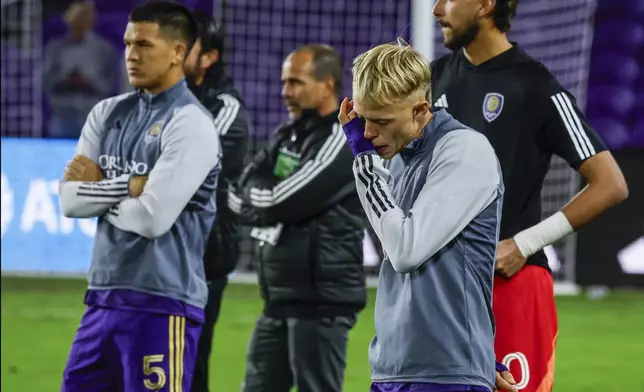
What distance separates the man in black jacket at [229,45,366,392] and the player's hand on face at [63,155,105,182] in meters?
1.12

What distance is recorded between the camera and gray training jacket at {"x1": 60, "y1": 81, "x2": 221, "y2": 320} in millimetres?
4246

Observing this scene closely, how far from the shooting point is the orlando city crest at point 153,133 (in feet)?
→ 14.3

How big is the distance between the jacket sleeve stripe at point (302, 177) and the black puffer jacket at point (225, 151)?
271mm

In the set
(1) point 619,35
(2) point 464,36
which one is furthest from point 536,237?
(1) point 619,35

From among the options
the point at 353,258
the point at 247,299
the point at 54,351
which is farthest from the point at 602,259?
the point at 353,258

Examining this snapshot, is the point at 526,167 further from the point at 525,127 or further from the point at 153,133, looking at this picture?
the point at 153,133

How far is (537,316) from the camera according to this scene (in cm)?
426

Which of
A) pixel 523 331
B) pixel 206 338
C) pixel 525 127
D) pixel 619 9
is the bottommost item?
pixel 206 338

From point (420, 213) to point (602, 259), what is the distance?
9.05 metres

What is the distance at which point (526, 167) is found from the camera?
4277 mm

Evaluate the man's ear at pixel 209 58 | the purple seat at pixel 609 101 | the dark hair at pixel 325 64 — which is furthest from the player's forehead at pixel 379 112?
the purple seat at pixel 609 101

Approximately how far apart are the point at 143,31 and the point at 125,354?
1.14 m

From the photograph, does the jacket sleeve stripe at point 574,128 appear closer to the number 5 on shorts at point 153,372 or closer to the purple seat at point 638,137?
the number 5 on shorts at point 153,372

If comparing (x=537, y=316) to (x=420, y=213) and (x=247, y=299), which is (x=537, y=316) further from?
(x=247, y=299)
